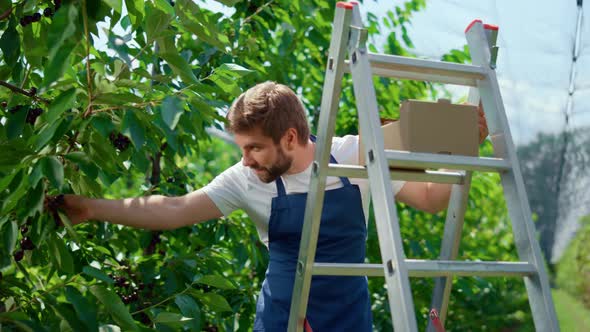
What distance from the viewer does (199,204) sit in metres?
2.22

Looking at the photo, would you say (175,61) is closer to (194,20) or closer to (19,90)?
(194,20)

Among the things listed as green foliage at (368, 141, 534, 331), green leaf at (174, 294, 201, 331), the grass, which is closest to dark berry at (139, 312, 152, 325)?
green leaf at (174, 294, 201, 331)

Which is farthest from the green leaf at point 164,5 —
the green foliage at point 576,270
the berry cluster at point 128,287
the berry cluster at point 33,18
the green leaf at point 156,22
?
the green foliage at point 576,270

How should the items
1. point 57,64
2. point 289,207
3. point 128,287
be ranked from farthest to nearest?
point 128,287, point 289,207, point 57,64

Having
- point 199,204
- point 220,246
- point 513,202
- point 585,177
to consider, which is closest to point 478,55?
point 513,202

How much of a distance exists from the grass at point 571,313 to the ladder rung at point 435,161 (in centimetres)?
406

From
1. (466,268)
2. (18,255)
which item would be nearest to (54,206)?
(18,255)

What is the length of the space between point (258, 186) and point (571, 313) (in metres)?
4.26

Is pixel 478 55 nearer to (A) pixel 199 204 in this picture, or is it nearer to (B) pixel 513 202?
(B) pixel 513 202

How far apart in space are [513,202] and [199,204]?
849 mm

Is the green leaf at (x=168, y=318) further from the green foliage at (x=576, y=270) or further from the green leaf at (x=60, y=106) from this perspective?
the green foliage at (x=576, y=270)

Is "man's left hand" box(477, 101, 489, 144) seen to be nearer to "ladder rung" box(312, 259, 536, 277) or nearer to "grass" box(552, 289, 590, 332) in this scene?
"ladder rung" box(312, 259, 536, 277)

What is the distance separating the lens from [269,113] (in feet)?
6.80

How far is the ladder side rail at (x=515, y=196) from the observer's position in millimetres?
1736
